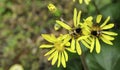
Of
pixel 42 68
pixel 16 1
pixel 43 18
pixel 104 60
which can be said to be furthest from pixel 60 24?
pixel 16 1

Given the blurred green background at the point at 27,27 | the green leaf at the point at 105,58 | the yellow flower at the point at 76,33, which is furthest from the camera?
the blurred green background at the point at 27,27

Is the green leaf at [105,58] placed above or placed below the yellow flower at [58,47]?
below

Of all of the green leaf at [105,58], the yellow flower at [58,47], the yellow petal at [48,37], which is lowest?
the green leaf at [105,58]

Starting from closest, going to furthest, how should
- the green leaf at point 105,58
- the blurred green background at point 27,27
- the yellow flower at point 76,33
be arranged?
1. the yellow flower at point 76,33
2. the green leaf at point 105,58
3. the blurred green background at point 27,27

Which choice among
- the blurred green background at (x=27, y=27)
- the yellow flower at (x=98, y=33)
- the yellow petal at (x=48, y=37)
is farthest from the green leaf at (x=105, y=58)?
the blurred green background at (x=27, y=27)

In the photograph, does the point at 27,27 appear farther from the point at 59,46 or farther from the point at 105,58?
the point at 59,46

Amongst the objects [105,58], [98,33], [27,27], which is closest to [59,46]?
[98,33]

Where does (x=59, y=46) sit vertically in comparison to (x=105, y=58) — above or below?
above

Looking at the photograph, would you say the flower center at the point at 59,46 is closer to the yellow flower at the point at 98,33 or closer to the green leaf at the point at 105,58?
the yellow flower at the point at 98,33

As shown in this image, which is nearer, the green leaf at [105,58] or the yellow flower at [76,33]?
the yellow flower at [76,33]
